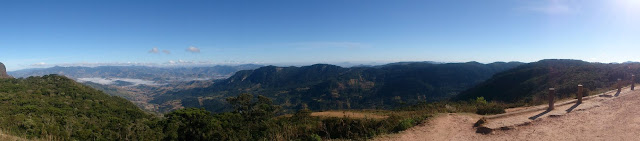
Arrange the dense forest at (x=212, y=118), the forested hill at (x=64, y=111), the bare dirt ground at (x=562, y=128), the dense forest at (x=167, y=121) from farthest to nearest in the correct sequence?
the forested hill at (x=64, y=111) → the dense forest at (x=212, y=118) → the dense forest at (x=167, y=121) → the bare dirt ground at (x=562, y=128)

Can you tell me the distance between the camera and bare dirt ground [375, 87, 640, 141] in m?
7.50

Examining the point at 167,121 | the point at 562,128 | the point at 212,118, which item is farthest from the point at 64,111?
the point at 562,128

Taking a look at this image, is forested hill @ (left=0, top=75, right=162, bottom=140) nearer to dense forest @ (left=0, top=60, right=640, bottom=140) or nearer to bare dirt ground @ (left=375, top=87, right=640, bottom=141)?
dense forest @ (left=0, top=60, right=640, bottom=140)

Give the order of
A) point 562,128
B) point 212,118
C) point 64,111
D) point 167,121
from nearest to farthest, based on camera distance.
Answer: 1. point 562,128
2. point 212,118
3. point 167,121
4. point 64,111

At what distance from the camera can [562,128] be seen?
8.27 metres

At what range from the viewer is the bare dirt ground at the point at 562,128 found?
7.50 metres

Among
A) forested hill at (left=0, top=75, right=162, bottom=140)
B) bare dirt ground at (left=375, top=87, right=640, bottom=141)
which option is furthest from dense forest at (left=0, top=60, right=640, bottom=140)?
bare dirt ground at (left=375, top=87, right=640, bottom=141)

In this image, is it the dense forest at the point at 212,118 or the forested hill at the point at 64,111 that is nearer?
the dense forest at the point at 212,118

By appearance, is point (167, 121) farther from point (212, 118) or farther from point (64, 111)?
point (64, 111)

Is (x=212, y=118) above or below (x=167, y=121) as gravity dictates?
above

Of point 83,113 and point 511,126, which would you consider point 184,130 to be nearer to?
point 511,126

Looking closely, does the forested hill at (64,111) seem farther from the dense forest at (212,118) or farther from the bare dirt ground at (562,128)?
Result: the bare dirt ground at (562,128)

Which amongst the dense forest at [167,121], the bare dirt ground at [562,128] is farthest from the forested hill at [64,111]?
the bare dirt ground at [562,128]

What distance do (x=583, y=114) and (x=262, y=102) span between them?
144 feet
